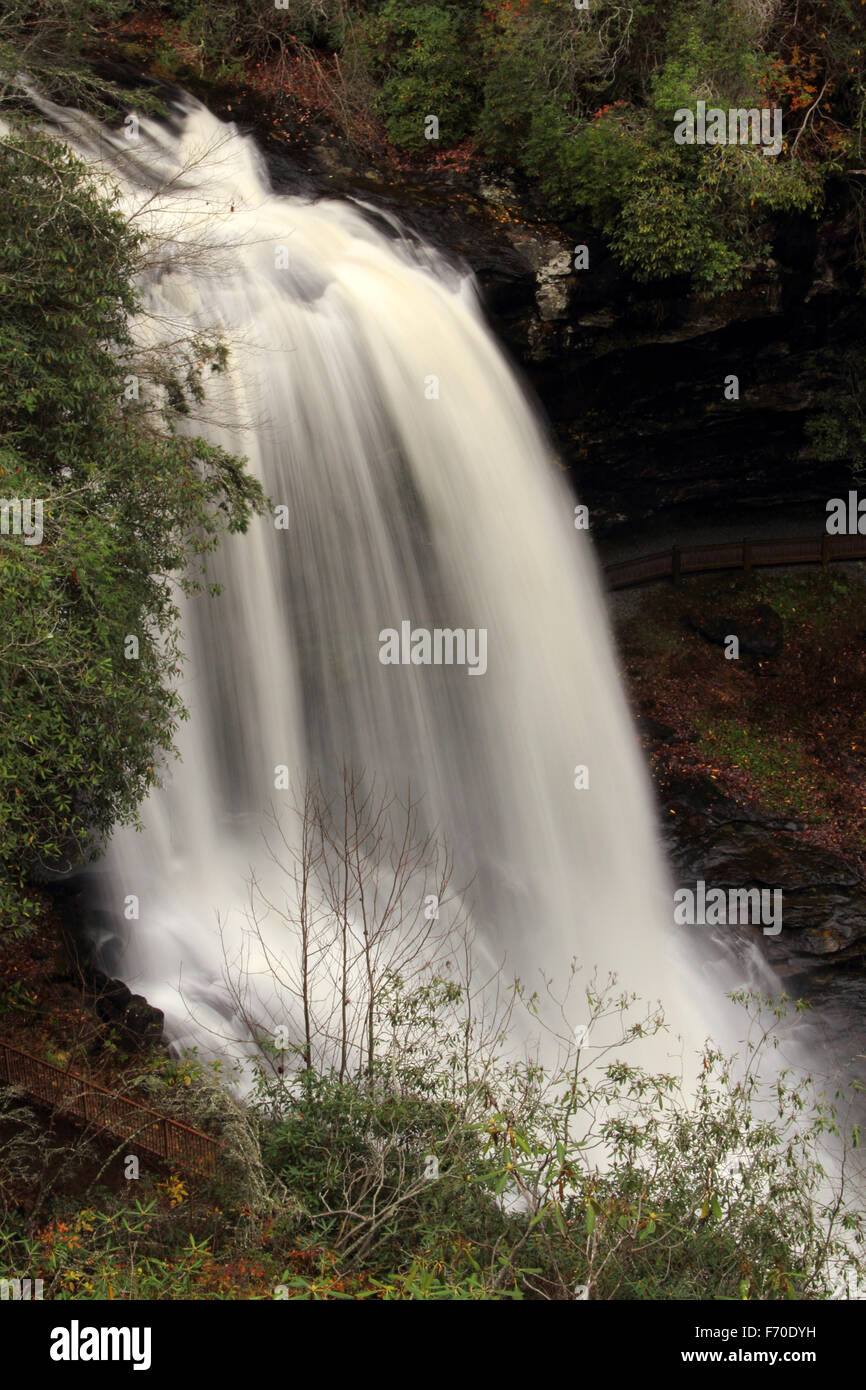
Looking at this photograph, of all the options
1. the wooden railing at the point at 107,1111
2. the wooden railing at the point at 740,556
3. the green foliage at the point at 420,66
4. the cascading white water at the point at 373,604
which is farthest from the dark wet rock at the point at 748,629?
the wooden railing at the point at 107,1111

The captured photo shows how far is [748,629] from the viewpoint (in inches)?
848

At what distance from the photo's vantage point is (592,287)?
17203 millimetres

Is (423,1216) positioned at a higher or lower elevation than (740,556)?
lower

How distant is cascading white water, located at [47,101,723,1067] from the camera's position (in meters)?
13.5

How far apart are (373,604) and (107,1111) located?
7.87 meters

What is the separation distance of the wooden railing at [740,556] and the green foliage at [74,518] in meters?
13.0

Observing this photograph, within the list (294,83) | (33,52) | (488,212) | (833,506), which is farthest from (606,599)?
(33,52)

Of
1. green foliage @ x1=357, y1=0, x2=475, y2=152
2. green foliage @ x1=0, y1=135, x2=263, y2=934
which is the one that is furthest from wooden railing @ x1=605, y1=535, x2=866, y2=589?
green foliage @ x1=0, y1=135, x2=263, y2=934

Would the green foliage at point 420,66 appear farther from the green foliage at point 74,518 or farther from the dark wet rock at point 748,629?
the green foliage at point 74,518

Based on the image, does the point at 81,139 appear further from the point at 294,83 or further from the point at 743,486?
the point at 743,486

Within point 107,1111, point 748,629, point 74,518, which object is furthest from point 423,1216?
point 748,629

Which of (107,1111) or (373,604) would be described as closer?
(107,1111)

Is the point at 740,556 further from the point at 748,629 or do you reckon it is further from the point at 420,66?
the point at 420,66

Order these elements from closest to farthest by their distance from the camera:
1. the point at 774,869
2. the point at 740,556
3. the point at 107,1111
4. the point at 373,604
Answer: the point at 107,1111, the point at 373,604, the point at 774,869, the point at 740,556
